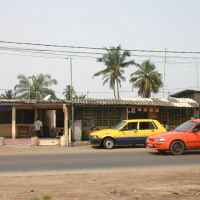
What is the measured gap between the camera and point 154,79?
182 feet

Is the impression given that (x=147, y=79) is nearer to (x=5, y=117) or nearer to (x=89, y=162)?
(x=5, y=117)

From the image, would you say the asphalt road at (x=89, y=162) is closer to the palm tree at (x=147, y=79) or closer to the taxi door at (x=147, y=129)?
the taxi door at (x=147, y=129)

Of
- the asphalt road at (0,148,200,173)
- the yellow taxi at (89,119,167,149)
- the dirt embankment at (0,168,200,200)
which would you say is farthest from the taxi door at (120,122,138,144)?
the dirt embankment at (0,168,200,200)

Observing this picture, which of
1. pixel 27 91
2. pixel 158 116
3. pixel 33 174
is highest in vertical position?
pixel 27 91

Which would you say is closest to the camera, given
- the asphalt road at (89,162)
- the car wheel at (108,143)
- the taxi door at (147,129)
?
the asphalt road at (89,162)

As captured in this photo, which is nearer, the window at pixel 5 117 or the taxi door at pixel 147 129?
the taxi door at pixel 147 129

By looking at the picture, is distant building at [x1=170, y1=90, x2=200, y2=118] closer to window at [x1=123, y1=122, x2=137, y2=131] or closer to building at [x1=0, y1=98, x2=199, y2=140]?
building at [x1=0, y1=98, x2=199, y2=140]

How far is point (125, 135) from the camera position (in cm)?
2419

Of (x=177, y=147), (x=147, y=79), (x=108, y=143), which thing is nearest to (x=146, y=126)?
(x=108, y=143)

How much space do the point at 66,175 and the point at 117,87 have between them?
41186 mm

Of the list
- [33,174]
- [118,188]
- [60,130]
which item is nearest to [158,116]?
[60,130]

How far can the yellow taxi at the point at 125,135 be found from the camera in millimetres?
24078

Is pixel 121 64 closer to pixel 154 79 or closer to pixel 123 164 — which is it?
pixel 154 79

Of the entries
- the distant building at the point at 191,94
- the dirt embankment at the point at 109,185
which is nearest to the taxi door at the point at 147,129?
the dirt embankment at the point at 109,185
